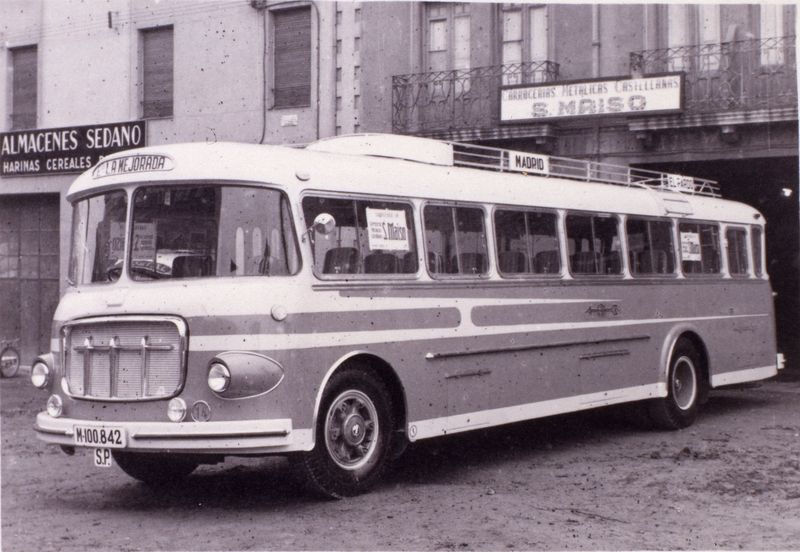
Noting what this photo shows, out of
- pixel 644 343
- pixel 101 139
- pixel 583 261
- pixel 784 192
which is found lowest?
pixel 644 343

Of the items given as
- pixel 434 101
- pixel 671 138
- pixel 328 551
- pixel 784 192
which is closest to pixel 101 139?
pixel 434 101

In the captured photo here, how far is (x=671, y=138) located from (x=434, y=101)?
390cm

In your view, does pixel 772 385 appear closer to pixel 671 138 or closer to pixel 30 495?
pixel 671 138

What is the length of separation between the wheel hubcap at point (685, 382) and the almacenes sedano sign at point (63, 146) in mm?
11707

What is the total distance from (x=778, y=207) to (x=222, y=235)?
47.0 ft

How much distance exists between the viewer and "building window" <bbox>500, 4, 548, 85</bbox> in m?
17.7

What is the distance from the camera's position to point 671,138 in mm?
16969

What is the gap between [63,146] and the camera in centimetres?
2109

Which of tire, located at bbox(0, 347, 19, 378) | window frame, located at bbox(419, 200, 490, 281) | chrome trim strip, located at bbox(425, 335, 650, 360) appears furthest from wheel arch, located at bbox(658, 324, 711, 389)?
tire, located at bbox(0, 347, 19, 378)

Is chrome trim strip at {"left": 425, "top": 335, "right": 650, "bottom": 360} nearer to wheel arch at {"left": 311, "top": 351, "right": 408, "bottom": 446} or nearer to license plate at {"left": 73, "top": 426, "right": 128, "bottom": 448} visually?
wheel arch at {"left": 311, "top": 351, "right": 408, "bottom": 446}

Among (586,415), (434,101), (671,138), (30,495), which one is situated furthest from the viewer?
(434,101)

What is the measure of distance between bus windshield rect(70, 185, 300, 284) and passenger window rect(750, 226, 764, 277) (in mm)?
7991

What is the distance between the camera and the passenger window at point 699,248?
12.6 meters

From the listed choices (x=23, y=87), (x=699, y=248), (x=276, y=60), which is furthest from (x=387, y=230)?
(x=23, y=87)
